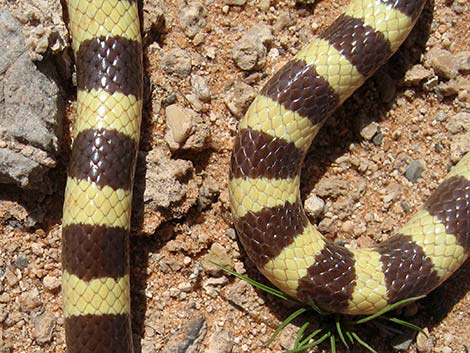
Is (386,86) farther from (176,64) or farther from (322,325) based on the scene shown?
(322,325)

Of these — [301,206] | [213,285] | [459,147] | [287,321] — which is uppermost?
[459,147]

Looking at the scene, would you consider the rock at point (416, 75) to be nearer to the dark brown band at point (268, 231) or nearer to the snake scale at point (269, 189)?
the snake scale at point (269, 189)

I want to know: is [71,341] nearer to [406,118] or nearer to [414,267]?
[414,267]

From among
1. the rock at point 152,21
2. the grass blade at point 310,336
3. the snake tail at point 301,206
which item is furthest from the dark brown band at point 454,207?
the rock at point 152,21

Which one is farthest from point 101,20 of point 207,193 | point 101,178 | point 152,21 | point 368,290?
point 368,290

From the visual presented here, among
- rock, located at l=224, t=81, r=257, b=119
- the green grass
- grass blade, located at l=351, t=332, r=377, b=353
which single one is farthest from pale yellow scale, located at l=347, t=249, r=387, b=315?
rock, located at l=224, t=81, r=257, b=119

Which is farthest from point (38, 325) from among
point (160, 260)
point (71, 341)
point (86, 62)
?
point (86, 62)
